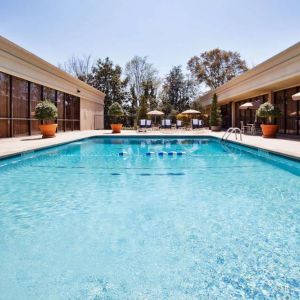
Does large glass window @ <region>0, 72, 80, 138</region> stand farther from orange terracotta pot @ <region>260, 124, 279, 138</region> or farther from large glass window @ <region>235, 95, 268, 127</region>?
large glass window @ <region>235, 95, 268, 127</region>

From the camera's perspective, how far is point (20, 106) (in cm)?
1300

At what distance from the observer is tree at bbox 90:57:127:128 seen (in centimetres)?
3092

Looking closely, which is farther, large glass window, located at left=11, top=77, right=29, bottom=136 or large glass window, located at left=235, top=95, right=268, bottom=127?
large glass window, located at left=235, top=95, right=268, bottom=127

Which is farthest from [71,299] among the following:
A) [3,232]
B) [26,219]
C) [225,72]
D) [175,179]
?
[225,72]

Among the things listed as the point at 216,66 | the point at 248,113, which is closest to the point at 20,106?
the point at 248,113

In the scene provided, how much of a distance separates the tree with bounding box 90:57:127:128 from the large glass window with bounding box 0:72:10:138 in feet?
61.9

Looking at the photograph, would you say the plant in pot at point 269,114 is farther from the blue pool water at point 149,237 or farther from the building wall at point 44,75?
the building wall at point 44,75

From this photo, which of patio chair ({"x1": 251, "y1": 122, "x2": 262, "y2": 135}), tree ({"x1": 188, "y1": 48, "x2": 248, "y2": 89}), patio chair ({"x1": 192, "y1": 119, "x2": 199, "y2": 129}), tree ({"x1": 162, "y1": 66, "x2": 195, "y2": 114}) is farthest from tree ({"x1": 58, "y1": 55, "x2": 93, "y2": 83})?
patio chair ({"x1": 251, "y1": 122, "x2": 262, "y2": 135})

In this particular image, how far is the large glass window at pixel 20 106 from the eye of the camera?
41.0 ft

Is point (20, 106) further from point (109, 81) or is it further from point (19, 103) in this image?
point (109, 81)

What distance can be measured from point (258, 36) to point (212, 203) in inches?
734

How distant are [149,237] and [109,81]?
29362mm

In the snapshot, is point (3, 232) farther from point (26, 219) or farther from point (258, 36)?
point (258, 36)

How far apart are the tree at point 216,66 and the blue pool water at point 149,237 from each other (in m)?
30.8
